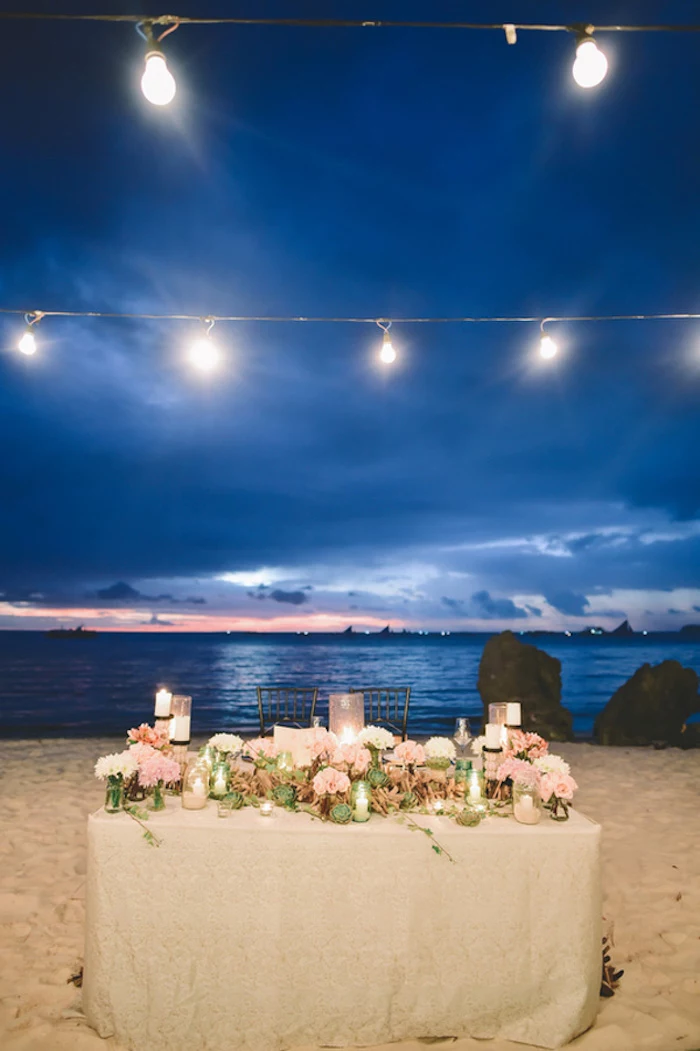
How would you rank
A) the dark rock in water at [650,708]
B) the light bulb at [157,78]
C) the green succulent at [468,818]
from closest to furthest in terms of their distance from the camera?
the light bulb at [157,78], the green succulent at [468,818], the dark rock in water at [650,708]

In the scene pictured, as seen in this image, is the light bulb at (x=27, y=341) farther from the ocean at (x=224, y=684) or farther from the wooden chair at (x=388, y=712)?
the ocean at (x=224, y=684)

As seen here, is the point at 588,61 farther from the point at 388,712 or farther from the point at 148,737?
the point at 388,712

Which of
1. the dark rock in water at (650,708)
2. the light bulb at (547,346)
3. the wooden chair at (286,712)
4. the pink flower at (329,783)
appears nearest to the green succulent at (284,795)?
the pink flower at (329,783)

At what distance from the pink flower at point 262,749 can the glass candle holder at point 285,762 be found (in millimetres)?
95

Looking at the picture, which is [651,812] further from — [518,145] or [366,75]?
[366,75]

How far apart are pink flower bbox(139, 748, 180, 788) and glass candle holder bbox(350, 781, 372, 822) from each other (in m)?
0.71

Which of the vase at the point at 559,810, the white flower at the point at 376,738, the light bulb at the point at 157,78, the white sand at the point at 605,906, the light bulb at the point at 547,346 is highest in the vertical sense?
the light bulb at the point at 547,346

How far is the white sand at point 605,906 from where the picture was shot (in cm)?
219

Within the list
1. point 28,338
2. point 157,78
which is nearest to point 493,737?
point 157,78

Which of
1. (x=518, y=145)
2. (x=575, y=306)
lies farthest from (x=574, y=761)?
(x=518, y=145)

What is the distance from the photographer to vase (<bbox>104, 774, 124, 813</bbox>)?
226 centimetres

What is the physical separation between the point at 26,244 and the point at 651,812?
9.02 metres

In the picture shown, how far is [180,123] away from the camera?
491cm

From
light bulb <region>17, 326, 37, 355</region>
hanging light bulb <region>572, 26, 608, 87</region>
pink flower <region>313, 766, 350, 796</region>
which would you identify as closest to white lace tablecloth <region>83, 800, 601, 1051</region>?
pink flower <region>313, 766, 350, 796</region>
